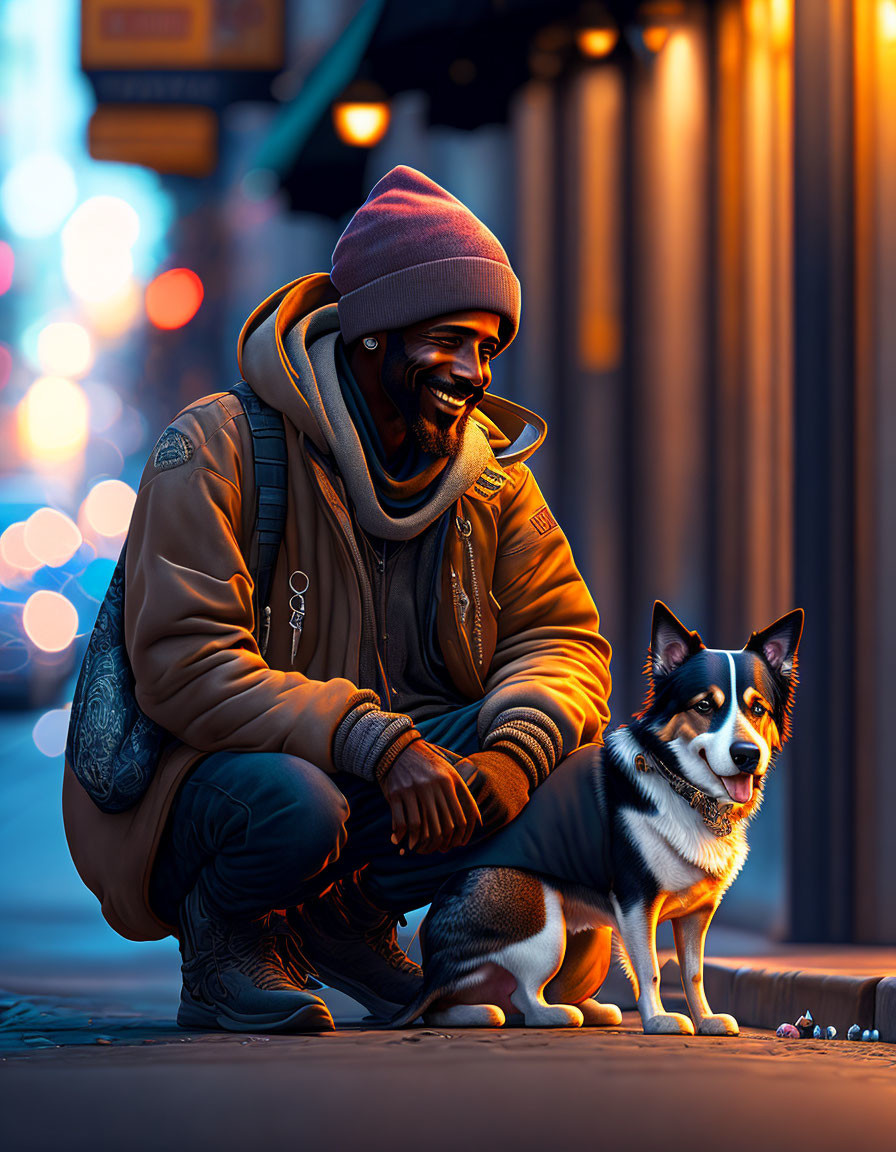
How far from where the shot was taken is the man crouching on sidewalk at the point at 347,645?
3.42 meters

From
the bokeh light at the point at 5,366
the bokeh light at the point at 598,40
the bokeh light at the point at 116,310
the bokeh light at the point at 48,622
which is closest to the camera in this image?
the bokeh light at the point at 598,40

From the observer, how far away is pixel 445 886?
3525 millimetres

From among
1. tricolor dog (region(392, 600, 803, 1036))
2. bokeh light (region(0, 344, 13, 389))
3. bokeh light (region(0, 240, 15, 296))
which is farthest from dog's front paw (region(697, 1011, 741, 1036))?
bokeh light (region(0, 344, 13, 389))

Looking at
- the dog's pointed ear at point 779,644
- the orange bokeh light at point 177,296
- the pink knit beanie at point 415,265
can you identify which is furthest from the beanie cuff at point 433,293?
the orange bokeh light at point 177,296

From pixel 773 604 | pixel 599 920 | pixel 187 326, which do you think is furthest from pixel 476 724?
pixel 187 326

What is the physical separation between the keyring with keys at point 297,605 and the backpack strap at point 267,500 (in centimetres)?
5

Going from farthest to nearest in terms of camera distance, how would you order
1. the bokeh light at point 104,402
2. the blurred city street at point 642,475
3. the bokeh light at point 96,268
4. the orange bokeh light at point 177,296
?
Answer: the bokeh light at point 104,402 → the bokeh light at point 96,268 → the orange bokeh light at point 177,296 → the blurred city street at point 642,475

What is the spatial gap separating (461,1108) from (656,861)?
0.96 meters

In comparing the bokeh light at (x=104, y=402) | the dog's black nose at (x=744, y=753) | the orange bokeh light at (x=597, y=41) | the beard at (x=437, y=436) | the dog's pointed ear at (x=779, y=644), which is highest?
the bokeh light at (x=104, y=402)

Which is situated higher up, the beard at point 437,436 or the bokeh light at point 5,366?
the bokeh light at point 5,366

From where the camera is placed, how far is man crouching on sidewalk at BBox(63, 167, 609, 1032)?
3.42 m

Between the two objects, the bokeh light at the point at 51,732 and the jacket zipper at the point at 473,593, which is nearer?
the jacket zipper at the point at 473,593

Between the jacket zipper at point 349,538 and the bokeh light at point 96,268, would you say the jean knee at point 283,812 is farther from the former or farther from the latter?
the bokeh light at point 96,268

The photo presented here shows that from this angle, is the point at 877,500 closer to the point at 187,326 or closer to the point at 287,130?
the point at 287,130
